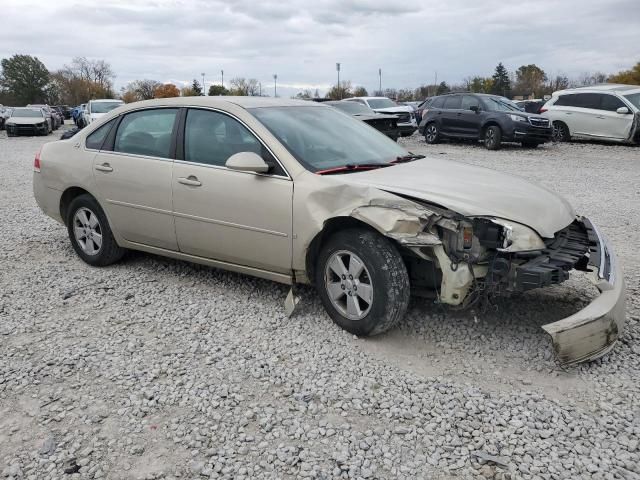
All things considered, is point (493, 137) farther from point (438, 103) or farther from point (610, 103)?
point (610, 103)

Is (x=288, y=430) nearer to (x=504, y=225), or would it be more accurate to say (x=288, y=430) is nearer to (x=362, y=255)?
(x=362, y=255)

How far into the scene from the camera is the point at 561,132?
18016 millimetres

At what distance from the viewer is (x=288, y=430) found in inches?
115

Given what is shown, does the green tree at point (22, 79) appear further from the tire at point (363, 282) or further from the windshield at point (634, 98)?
the tire at point (363, 282)

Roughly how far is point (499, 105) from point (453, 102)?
163 centimetres

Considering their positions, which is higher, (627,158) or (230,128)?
(230,128)

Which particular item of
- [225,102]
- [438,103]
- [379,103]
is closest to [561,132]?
[438,103]

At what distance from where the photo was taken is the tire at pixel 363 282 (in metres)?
3.65

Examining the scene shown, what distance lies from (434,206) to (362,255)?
0.55m

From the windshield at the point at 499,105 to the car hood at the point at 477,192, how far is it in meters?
13.3

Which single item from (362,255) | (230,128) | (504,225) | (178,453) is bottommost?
(178,453)

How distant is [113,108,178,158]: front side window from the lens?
4.86m

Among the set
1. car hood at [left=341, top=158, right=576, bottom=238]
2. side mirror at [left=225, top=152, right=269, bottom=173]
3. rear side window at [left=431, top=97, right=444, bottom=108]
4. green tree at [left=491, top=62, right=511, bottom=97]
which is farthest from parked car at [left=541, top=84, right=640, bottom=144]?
green tree at [left=491, top=62, right=511, bottom=97]

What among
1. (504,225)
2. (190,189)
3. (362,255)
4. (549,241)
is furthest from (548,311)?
(190,189)
